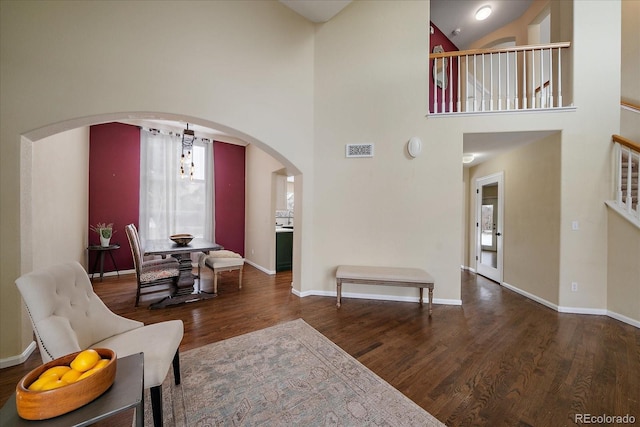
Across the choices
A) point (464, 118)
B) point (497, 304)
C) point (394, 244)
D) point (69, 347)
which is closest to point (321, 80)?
point (464, 118)

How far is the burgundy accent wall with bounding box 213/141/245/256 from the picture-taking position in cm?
567

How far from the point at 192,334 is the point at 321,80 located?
3834mm

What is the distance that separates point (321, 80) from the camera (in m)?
3.66

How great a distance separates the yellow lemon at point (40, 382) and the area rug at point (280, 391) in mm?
839

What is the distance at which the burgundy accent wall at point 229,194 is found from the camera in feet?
18.6

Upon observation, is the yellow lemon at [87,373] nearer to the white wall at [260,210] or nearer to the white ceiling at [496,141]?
the white wall at [260,210]

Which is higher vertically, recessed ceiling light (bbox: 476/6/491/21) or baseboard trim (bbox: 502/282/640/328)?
recessed ceiling light (bbox: 476/6/491/21)

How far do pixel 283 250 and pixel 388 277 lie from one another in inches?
106

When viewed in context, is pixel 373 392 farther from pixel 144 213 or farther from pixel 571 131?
pixel 144 213

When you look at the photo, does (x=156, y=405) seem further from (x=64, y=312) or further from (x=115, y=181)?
(x=115, y=181)

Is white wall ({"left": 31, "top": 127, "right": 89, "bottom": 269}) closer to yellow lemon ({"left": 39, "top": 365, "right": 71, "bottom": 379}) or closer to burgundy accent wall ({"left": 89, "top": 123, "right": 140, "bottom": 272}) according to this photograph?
burgundy accent wall ({"left": 89, "top": 123, "right": 140, "bottom": 272})

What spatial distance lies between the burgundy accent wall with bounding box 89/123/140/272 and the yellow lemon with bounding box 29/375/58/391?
4.77 metres

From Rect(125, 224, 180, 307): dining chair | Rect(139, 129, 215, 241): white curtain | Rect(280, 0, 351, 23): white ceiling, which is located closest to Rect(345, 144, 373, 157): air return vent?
Rect(280, 0, 351, 23): white ceiling

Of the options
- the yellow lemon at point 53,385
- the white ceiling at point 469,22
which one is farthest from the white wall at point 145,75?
the yellow lemon at point 53,385
